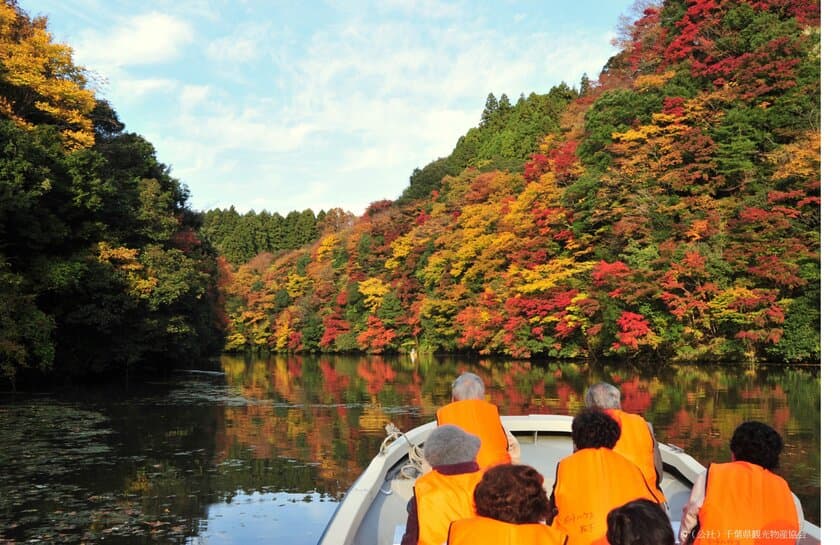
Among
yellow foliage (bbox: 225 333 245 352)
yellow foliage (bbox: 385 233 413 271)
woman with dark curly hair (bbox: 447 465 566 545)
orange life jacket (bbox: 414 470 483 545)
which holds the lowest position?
yellow foliage (bbox: 225 333 245 352)

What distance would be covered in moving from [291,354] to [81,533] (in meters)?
49.6

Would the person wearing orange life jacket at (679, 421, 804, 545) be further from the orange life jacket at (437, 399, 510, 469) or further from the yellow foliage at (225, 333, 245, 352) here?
the yellow foliage at (225, 333, 245, 352)

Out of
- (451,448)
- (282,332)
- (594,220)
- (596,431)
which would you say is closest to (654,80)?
(594,220)

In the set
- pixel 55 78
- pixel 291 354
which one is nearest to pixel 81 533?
pixel 55 78

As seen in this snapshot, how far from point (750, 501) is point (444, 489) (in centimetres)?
127

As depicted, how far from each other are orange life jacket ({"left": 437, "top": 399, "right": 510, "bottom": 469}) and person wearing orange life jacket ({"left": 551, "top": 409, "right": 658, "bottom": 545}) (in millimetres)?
999

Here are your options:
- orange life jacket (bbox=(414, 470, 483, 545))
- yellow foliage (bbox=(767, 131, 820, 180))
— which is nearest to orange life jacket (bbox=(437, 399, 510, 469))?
orange life jacket (bbox=(414, 470, 483, 545))

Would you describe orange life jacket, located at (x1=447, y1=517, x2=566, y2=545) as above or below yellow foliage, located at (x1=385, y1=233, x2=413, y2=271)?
below

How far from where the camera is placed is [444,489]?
3061 mm

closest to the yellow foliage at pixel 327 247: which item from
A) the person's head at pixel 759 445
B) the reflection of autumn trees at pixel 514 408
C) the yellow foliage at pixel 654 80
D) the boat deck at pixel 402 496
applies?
the reflection of autumn trees at pixel 514 408

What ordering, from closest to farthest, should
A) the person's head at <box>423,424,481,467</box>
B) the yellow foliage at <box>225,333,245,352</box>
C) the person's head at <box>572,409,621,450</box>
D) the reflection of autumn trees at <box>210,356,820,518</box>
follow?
the person's head at <box>423,424,481,467</box>, the person's head at <box>572,409,621,450</box>, the reflection of autumn trees at <box>210,356,820,518</box>, the yellow foliage at <box>225,333,245,352</box>

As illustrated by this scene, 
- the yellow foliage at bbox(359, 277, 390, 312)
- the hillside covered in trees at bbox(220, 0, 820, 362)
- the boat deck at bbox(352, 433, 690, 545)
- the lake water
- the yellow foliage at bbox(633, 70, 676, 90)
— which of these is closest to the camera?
the boat deck at bbox(352, 433, 690, 545)

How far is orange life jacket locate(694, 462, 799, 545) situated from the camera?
9.88 ft
